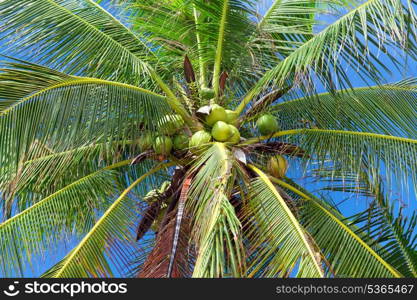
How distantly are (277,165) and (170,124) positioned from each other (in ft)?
3.32

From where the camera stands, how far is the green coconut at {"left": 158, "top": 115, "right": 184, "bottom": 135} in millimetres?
6079

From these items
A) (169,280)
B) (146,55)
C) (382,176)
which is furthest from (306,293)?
(146,55)

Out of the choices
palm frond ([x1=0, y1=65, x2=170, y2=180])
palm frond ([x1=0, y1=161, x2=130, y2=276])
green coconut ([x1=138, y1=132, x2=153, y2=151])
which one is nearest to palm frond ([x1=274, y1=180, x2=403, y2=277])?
green coconut ([x1=138, y1=132, x2=153, y2=151])

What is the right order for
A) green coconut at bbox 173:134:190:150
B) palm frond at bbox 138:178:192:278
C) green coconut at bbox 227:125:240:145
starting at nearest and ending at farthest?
palm frond at bbox 138:178:192:278 < green coconut at bbox 227:125:240:145 < green coconut at bbox 173:134:190:150

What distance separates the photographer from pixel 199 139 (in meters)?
5.98

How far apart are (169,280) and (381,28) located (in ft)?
8.61

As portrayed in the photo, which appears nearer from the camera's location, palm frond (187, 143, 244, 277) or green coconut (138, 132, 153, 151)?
palm frond (187, 143, 244, 277)

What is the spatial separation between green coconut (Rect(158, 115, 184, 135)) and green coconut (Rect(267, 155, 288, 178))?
0.86 m

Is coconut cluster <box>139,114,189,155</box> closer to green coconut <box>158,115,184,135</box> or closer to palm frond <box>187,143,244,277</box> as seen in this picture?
green coconut <box>158,115,184,135</box>

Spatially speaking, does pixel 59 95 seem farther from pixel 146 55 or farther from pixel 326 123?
pixel 326 123

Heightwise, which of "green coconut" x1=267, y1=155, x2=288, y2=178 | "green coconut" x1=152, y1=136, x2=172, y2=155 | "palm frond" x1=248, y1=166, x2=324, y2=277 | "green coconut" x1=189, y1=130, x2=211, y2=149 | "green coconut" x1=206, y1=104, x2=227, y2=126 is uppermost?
"green coconut" x1=206, y1=104, x2=227, y2=126

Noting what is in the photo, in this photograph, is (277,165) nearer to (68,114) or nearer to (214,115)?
(214,115)

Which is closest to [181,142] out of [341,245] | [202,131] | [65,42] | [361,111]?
[202,131]


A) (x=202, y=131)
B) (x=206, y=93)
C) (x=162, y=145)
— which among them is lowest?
(x=162, y=145)
